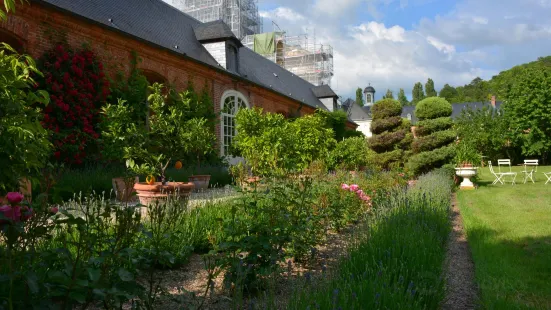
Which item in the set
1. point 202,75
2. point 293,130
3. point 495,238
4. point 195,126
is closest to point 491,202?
point 495,238

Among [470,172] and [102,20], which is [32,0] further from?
[470,172]

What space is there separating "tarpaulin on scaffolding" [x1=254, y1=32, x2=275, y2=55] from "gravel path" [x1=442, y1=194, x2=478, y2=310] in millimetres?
29428

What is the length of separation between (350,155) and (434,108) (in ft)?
11.7

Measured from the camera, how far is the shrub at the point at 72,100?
8.07 metres

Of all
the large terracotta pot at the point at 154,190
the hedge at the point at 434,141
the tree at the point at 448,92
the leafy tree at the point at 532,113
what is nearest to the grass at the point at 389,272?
the large terracotta pot at the point at 154,190

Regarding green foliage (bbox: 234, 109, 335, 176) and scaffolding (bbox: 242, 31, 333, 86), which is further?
scaffolding (bbox: 242, 31, 333, 86)

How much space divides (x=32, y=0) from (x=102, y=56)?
6.99 feet

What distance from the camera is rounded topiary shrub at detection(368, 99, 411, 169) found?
15.8 metres

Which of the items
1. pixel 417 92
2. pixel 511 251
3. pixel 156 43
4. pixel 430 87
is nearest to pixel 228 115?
pixel 156 43

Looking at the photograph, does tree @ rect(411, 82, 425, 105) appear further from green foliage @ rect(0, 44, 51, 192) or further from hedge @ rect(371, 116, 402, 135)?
green foliage @ rect(0, 44, 51, 192)

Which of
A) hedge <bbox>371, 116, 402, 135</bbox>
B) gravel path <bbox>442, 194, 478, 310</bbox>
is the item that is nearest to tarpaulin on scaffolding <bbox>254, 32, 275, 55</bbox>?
hedge <bbox>371, 116, 402, 135</bbox>

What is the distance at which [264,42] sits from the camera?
32625 mm

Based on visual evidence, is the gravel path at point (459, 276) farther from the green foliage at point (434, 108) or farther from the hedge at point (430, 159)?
the green foliage at point (434, 108)

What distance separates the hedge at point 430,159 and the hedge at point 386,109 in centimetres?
277
